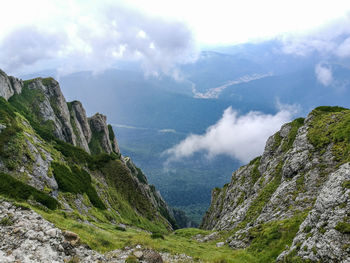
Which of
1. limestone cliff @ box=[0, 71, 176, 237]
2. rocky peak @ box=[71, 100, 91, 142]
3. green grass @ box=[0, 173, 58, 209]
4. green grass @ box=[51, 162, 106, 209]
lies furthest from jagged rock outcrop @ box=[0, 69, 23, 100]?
green grass @ box=[0, 173, 58, 209]

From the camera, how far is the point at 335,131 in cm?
3753

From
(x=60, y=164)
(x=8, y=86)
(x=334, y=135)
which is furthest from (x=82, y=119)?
(x=334, y=135)

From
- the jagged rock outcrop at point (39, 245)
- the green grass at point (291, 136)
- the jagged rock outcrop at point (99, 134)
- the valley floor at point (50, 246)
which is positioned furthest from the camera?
the jagged rock outcrop at point (99, 134)

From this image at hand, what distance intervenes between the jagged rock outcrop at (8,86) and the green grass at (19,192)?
74828 millimetres

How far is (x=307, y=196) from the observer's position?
1172 inches

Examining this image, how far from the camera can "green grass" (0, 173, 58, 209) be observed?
24.0 metres

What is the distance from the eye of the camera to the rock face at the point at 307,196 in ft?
51.0

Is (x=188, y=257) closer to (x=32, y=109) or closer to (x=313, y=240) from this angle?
(x=313, y=240)

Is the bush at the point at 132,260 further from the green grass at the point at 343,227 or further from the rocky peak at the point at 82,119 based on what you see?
the rocky peak at the point at 82,119

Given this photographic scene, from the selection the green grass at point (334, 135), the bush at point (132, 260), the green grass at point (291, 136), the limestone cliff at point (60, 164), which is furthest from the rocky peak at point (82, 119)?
the bush at point (132, 260)

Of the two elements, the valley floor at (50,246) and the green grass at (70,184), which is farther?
the green grass at (70,184)

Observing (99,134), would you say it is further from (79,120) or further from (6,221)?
(6,221)

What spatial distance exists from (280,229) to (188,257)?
1029 centimetres

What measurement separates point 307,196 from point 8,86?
4561 inches
